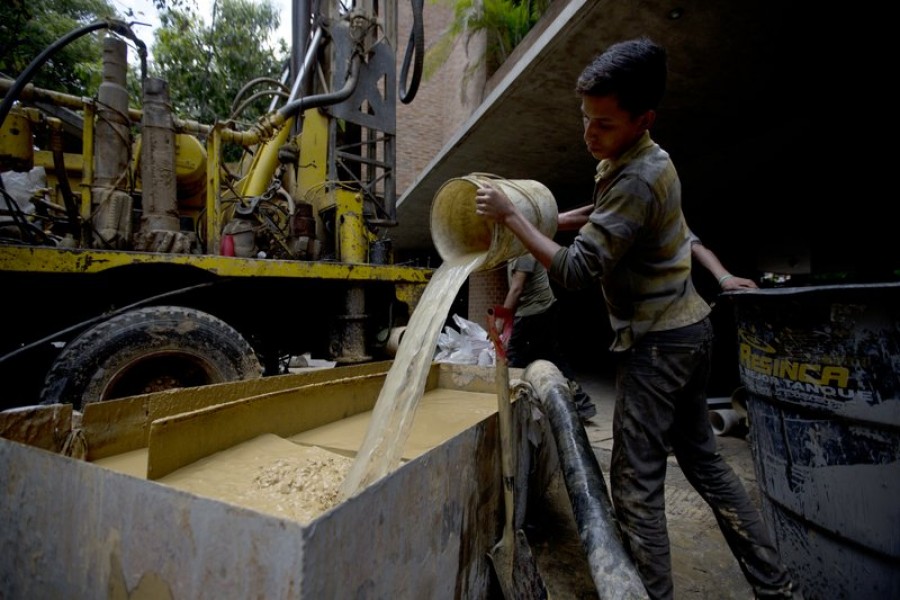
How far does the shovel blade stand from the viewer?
5.27ft

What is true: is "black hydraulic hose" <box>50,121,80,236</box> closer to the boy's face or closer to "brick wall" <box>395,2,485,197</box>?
the boy's face

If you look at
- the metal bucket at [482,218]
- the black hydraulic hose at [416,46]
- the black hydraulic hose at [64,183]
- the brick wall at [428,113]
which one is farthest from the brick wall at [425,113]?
the metal bucket at [482,218]

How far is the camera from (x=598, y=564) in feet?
4.40

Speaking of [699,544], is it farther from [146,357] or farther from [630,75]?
[146,357]

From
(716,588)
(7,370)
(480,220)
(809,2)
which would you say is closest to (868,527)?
(716,588)

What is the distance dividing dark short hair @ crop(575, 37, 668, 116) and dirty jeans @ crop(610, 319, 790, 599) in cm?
83

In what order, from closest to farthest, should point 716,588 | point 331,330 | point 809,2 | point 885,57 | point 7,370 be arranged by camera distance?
point 716,588 < point 809,2 < point 7,370 < point 885,57 < point 331,330

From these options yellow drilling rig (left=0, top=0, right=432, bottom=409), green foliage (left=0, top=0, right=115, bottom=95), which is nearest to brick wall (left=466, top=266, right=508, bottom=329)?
yellow drilling rig (left=0, top=0, right=432, bottom=409)

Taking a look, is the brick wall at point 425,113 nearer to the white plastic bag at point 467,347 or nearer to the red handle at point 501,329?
the white plastic bag at point 467,347

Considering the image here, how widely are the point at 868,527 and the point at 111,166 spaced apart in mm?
4941

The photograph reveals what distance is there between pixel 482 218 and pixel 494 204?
483 mm

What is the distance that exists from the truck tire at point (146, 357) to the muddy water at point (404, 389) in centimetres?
182

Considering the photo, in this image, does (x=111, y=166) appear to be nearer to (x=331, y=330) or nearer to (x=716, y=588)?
(x=331, y=330)

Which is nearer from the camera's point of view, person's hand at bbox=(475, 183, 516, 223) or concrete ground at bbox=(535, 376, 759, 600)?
person's hand at bbox=(475, 183, 516, 223)
